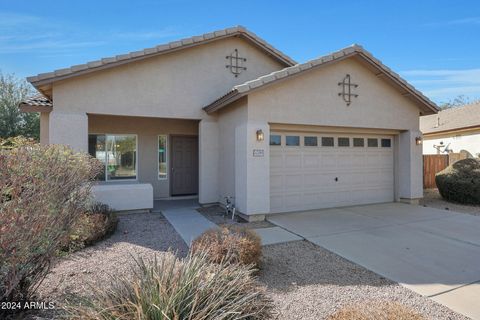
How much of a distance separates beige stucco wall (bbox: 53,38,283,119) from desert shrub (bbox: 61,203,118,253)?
11.5 ft

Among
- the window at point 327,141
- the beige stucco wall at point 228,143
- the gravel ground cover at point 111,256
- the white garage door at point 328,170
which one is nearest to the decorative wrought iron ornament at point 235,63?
the beige stucco wall at point 228,143

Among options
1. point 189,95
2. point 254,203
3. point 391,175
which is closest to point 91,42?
point 189,95

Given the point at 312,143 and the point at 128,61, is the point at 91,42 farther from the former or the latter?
the point at 312,143

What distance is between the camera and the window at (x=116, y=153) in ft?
36.0

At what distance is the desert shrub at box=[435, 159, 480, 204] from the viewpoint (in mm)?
10984

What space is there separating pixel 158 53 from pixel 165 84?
1022 millimetres

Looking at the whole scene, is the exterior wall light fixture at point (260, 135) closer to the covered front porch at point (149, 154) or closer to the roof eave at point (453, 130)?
the covered front porch at point (149, 154)

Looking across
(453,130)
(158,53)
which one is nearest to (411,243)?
(158,53)

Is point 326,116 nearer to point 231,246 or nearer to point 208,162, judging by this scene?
point 208,162

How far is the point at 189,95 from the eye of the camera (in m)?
10.1

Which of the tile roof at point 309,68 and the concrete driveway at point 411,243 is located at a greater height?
the tile roof at point 309,68

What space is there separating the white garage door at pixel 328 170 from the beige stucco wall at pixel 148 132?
4.87 meters

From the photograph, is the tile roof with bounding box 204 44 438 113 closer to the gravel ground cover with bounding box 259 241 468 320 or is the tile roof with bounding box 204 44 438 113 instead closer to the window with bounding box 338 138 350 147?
the window with bounding box 338 138 350 147

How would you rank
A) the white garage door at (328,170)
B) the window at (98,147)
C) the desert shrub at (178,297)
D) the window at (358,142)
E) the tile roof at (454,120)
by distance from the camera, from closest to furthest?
the desert shrub at (178,297) < the white garage door at (328,170) < the window at (358,142) < the window at (98,147) < the tile roof at (454,120)
